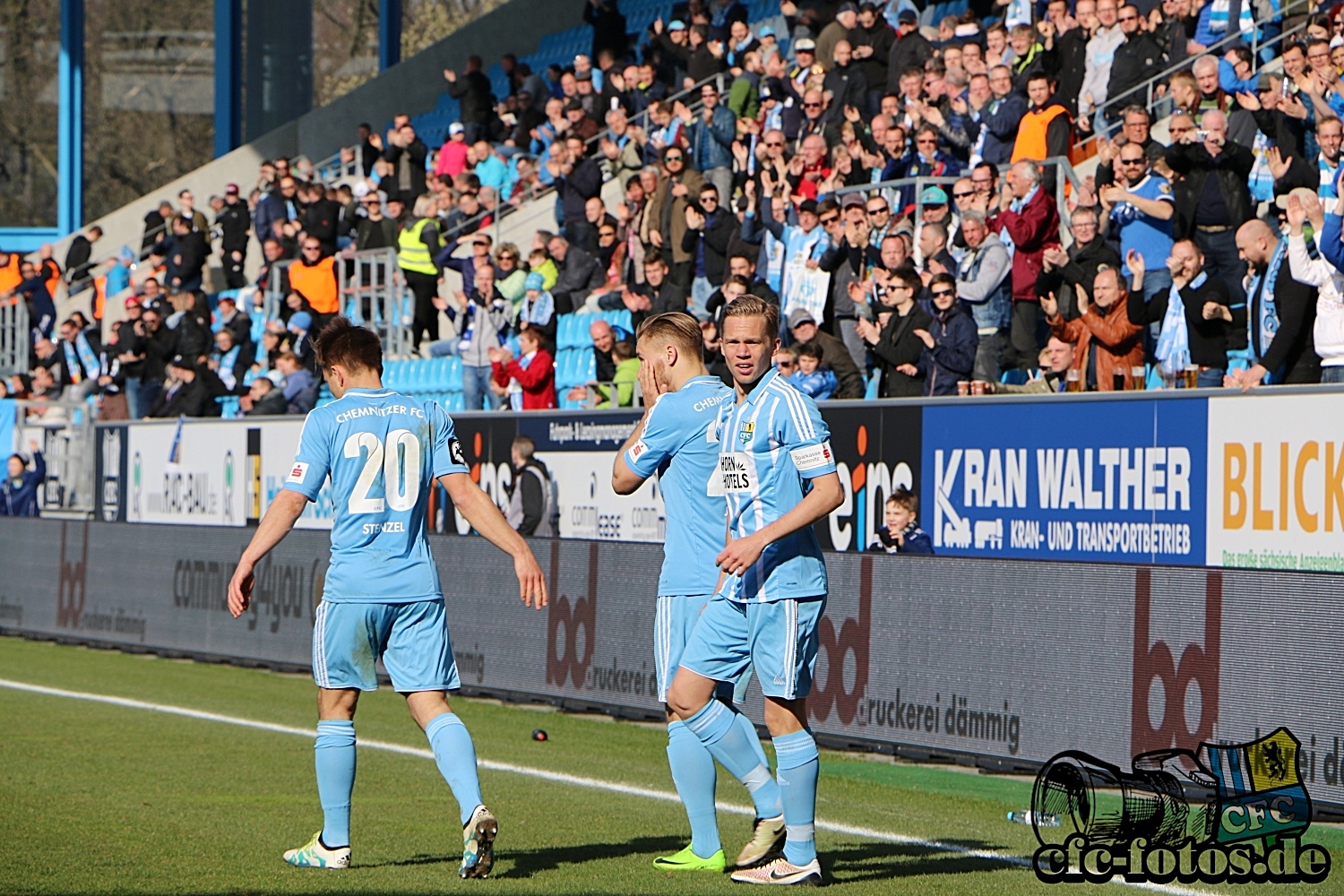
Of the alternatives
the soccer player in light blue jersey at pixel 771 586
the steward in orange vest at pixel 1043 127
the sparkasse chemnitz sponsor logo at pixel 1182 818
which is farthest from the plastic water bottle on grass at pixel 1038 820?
the steward in orange vest at pixel 1043 127

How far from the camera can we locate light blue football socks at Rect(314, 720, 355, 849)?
23.4 ft

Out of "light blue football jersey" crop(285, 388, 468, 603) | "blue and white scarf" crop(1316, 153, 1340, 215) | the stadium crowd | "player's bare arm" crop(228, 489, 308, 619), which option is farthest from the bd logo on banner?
"player's bare arm" crop(228, 489, 308, 619)

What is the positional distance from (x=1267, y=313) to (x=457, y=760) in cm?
758

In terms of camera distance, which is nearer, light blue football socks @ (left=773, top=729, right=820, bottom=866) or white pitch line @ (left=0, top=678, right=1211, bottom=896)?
light blue football socks @ (left=773, top=729, right=820, bottom=866)

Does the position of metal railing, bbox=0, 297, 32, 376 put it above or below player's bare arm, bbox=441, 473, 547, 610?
above

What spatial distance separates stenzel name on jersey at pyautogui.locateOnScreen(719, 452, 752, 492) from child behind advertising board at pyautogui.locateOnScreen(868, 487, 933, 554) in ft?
21.0

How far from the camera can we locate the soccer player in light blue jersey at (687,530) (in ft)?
23.6

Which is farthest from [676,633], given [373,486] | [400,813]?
[400,813]

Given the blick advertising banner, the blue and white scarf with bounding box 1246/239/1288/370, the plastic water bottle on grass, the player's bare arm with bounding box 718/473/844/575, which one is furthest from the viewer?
the blue and white scarf with bounding box 1246/239/1288/370

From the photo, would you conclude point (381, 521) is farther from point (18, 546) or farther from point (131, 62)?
point (131, 62)

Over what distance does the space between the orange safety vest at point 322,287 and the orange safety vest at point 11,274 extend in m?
10.5

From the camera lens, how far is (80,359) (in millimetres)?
30625

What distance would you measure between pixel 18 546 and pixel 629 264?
7185 mm

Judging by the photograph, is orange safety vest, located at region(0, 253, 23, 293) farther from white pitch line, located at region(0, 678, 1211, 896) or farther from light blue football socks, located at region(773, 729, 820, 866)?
light blue football socks, located at region(773, 729, 820, 866)
